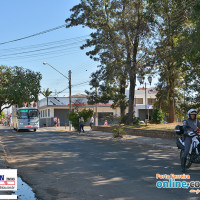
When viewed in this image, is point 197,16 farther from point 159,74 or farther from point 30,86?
point 30,86

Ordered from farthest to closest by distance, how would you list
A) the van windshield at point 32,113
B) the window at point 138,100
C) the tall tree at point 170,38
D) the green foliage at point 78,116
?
the window at point 138,100, the van windshield at point 32,113, the green foliage at point 78,116, the tall tree at point 170,38

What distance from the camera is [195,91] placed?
19.5 meters

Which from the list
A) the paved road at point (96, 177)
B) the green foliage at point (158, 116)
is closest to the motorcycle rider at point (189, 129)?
the paved road at point (96, 177)

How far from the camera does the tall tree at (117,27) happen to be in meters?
23.6

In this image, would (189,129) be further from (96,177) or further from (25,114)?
(25,114)

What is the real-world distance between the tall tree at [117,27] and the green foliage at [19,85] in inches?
285

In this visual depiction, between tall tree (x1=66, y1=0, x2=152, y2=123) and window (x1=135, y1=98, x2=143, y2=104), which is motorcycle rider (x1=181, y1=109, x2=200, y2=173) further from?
window (x1=135, y1=98, x2=143, y2=104)

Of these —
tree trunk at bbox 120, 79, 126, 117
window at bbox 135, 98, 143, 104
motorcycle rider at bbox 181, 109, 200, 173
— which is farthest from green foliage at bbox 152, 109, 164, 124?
window at bbox 135, 98, 143, 104

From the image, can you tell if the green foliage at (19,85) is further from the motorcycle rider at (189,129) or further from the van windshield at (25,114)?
the motorcycle rider at (189,129)

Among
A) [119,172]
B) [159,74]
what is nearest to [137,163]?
[119,172]

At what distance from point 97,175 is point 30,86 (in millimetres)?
23503

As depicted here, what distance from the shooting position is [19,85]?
2900 cm

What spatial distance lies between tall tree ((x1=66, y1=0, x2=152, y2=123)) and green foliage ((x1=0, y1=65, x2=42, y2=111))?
7250 millimetres

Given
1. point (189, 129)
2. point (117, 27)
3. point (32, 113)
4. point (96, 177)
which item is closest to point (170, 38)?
point (117, 27)
